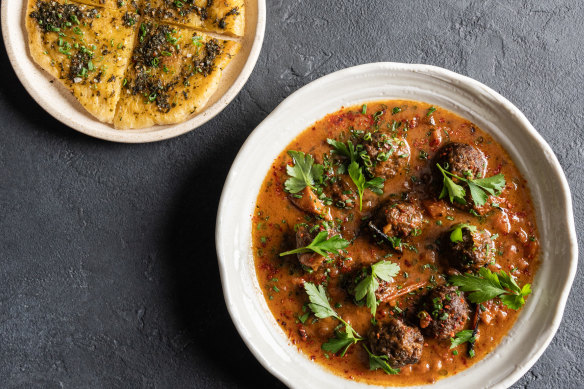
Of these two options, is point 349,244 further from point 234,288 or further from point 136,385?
point 136,385

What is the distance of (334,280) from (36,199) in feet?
13.2

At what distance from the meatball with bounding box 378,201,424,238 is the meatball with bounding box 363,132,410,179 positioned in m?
0.42

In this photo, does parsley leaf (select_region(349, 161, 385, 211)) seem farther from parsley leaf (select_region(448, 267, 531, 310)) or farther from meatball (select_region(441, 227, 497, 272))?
parsley leaf (select_region(448, 267, 531, 310))

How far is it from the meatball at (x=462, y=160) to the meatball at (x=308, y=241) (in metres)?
1.60

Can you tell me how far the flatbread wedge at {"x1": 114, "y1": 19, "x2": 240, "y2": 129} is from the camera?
5777 millimetres

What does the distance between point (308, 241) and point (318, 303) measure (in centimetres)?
76

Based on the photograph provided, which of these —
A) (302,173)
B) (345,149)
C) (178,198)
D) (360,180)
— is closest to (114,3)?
(178,198)

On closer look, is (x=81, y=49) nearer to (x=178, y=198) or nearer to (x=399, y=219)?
(x=178, y=198)

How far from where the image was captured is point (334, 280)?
18.9 ft

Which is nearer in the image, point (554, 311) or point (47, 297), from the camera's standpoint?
point (554, 311)

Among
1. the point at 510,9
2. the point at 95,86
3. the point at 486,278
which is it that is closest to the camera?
the point at 486,278

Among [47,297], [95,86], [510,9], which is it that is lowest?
[47,297]

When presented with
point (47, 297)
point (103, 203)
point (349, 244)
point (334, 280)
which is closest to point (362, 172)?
point (349, 244)

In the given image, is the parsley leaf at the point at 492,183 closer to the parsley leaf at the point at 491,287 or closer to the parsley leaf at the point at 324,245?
the parsley leaf at the point at 491,287
